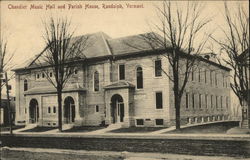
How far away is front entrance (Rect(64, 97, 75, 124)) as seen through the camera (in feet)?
80.8

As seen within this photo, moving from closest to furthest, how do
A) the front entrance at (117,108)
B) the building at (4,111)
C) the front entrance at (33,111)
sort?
the front entrance at (117,108), the front entrance at (33,111), the building at (4,111)

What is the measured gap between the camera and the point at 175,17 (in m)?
15.9

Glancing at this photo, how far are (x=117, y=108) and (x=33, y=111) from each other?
7144 mm

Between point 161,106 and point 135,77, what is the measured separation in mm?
2690

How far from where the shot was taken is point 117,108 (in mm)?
23562

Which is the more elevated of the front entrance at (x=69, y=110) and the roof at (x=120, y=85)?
the roof at (x=120, y=85)

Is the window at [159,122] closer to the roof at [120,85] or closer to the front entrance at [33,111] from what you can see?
the roof at [120,85]

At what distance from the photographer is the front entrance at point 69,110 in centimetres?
2462

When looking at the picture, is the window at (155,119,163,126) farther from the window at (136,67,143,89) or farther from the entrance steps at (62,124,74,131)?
the entrance steps at (62,124,74,131)

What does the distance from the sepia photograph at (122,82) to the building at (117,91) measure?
0.23 ft

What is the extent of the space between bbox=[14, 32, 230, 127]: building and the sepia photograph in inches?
2.8

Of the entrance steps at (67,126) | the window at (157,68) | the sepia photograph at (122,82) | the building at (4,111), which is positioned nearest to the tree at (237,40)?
the sepia photograph at (122,82)

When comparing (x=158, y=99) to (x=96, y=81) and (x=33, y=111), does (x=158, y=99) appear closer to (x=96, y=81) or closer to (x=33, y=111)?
(x=96, y=81)

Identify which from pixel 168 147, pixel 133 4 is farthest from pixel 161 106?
pixel 133 4
